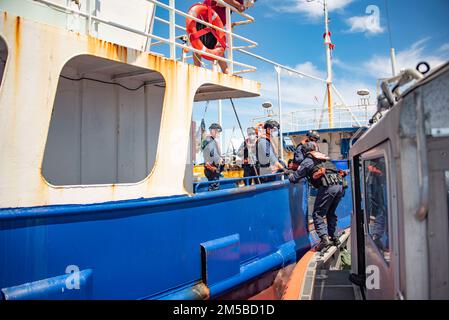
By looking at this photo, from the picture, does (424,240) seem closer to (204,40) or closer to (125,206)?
(125,206)

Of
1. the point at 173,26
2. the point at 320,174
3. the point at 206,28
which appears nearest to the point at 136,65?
the point at 173,26

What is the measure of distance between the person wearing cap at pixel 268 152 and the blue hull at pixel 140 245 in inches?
75.2

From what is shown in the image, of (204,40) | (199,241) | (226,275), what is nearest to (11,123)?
(199,241)

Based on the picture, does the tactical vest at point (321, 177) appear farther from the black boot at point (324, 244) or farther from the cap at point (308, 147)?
the black boot at point (324, 244)

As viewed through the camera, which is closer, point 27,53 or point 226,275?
point 27,53

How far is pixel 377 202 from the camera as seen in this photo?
244 cm

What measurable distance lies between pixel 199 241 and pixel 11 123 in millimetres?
2049

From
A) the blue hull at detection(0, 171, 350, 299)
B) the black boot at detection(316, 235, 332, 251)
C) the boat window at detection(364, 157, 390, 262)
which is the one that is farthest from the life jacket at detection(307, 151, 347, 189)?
the boat window at detection(364, 157, 390, 262)

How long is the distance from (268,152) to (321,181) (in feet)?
5.75

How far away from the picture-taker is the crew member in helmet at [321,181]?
5.04 meters

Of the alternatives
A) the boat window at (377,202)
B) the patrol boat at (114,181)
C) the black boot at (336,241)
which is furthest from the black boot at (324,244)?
the boat window at (377,202)

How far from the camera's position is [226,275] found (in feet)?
12.8

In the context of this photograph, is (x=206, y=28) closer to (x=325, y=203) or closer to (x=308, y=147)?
(x=308, y=147)

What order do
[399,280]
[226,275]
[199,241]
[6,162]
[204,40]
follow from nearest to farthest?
[399,280] → [6,162] → [199,241] → [226,275] → [204,40]
